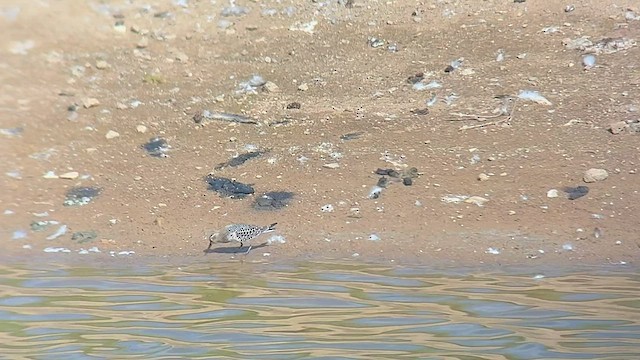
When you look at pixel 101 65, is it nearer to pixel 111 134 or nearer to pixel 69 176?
pixel 111 134

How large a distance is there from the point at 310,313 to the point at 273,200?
2.55 meters

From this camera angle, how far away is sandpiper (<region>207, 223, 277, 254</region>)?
24.6ft

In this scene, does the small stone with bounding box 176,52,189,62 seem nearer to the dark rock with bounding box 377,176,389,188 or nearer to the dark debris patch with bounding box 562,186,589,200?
the dark rock with bounding box 377,176,389,188

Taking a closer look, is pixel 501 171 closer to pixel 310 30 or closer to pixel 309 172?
pixel 309 172

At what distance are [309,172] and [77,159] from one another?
7.20ft

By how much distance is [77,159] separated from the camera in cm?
928

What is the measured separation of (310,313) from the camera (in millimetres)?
5930

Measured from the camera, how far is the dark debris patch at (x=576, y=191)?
26.5 ft

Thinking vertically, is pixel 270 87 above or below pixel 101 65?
below

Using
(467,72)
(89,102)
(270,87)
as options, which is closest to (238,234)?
(270,87)

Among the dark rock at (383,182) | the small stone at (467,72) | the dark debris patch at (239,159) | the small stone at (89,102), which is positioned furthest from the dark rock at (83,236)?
the small stone at (467,72)

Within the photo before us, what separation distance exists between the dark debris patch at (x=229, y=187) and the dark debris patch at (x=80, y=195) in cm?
98

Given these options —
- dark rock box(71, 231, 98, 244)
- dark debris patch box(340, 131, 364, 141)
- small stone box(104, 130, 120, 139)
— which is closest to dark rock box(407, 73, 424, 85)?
dark debris patch box(340, 131, 364, 141)

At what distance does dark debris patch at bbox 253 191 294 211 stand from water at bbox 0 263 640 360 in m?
1.04
